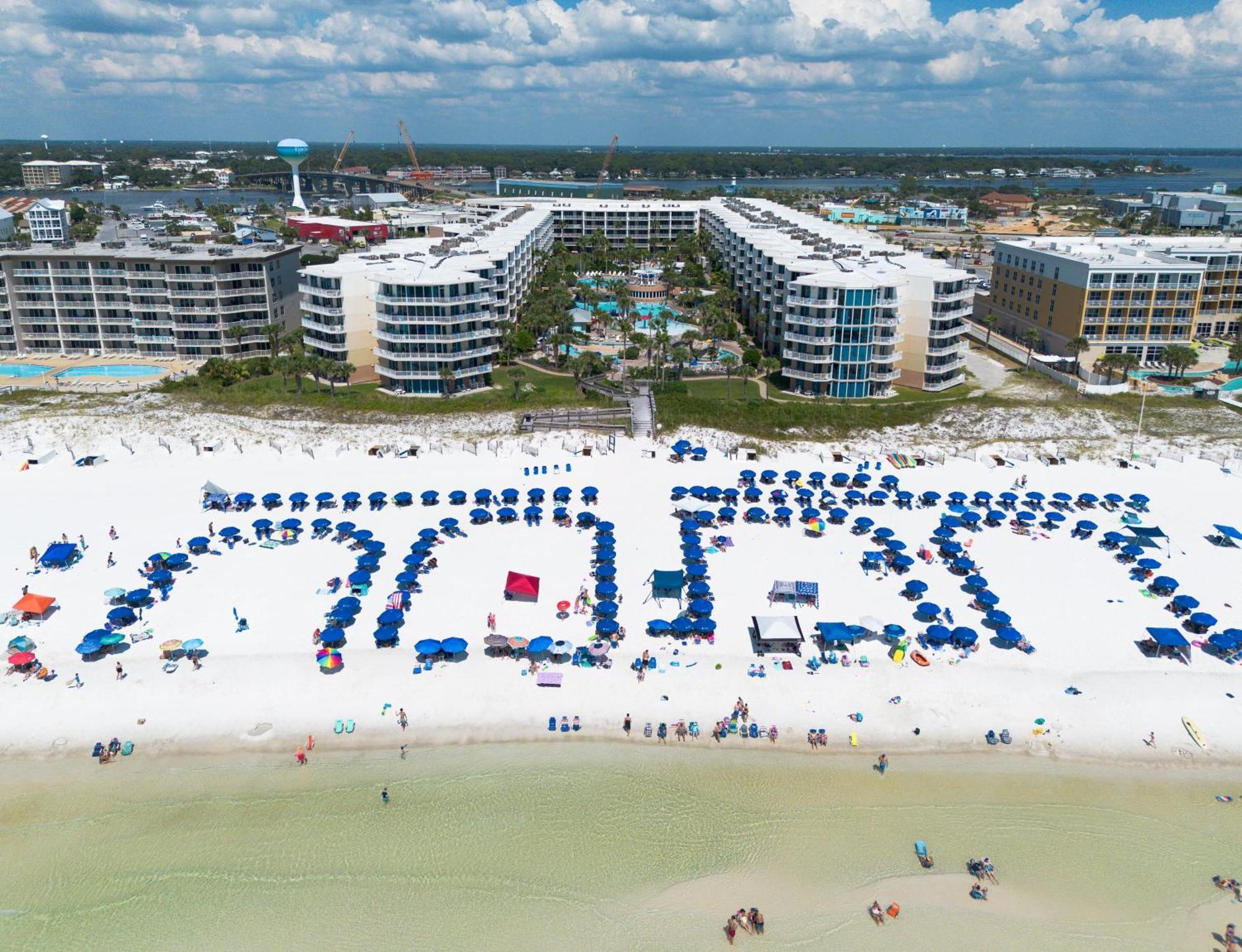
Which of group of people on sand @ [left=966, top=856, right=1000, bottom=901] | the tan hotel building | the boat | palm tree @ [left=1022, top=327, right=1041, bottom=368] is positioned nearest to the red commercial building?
the tan hotel building

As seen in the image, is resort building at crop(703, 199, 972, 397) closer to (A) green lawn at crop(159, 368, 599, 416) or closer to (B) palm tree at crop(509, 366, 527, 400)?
(A) green lawn at crop(159, 368, 599, 416)

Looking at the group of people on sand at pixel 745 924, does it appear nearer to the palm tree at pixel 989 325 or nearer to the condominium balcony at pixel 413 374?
the condominium balcony at pixel 413 374

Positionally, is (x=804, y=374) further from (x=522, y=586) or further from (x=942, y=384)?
(x=522, y=586)

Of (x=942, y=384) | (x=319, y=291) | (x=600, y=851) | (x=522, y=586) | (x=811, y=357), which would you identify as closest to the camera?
(x=600, y=851)

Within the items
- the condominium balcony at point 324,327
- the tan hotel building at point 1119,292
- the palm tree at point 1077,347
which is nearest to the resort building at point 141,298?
the condominium balcony at point 324,327

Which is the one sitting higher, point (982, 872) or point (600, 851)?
point (982, 872)

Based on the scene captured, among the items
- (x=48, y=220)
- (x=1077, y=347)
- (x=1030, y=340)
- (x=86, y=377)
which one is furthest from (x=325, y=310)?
(x=48, y=220)

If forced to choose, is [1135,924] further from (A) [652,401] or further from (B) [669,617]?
(A) [652,401]
